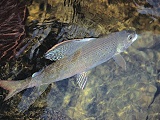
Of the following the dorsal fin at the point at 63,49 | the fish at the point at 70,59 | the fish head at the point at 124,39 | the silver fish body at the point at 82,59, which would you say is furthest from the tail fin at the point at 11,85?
the fish head at the point at 124,39

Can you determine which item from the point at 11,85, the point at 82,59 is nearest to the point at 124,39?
the point at 82,59

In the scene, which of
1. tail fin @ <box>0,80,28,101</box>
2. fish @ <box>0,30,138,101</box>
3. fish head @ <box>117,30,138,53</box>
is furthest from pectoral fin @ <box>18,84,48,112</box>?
fish head @ <box>117,30,138,53</box>

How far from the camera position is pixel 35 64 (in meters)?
5.04

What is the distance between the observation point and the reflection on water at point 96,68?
4988 millimetres

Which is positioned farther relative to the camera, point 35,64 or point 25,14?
point 25,14

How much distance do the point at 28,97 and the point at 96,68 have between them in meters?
1.71

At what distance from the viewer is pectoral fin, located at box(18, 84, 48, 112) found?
190 inches

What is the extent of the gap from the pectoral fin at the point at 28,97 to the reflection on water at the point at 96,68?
21 millimetres

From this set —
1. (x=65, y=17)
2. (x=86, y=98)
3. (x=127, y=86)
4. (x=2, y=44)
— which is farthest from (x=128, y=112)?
(x=2, y=44)

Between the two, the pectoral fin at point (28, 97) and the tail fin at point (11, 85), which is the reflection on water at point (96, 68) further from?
the tail fin at point (11, 85)

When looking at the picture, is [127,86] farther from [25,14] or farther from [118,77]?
[25,14]

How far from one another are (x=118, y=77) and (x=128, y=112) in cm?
85

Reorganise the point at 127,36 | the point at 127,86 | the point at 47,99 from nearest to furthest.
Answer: the point at 127,36
the point at 47,99
the point at 127,86

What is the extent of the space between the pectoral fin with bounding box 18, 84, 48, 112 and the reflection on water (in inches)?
0.8
